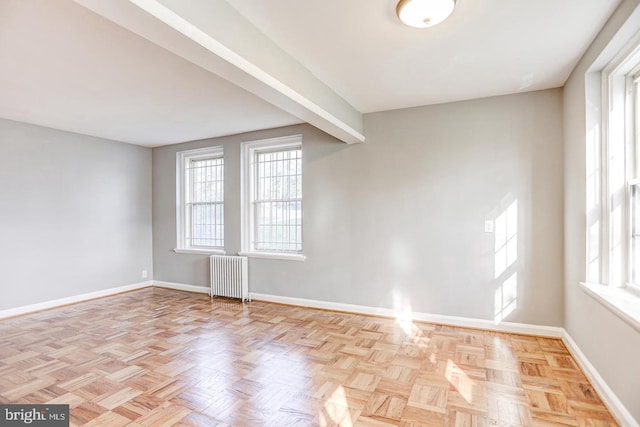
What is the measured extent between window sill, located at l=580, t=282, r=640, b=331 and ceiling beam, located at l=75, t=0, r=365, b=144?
97.2 inches

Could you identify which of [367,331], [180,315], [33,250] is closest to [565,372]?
[367,331]

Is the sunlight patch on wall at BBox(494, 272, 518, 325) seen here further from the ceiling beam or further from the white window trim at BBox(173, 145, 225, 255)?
the white window trim at BBox(173, 145, 225, 255)

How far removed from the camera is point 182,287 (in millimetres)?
5434

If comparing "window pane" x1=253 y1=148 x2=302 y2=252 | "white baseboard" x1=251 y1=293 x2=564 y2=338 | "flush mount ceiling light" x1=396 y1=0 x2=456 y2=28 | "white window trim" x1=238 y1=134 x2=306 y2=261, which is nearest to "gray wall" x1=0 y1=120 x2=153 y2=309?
"white window trim" x1=238 y1=134 x2=306 y2=261

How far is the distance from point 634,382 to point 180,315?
13.5 feet

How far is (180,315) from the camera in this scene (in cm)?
404

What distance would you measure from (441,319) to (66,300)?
4964 mm

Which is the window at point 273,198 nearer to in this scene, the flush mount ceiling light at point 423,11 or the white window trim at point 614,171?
the flush mount ceiling light at point 423,11

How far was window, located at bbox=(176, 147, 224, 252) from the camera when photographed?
17.3 feet

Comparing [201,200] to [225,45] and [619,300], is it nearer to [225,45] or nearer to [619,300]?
[225,45]

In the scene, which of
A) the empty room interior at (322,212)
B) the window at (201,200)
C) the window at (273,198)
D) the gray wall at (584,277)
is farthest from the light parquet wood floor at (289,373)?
the window at (201,200)

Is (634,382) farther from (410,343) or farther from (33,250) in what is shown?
(33,250)

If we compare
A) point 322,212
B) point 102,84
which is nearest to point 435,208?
point 322,212

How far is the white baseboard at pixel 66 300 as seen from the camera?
4042mm
